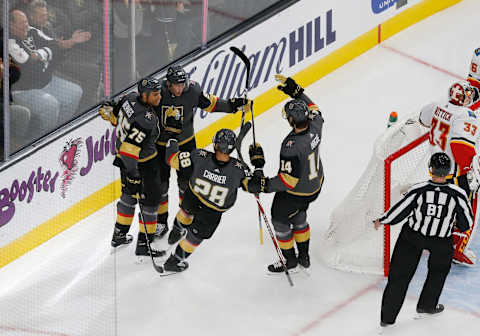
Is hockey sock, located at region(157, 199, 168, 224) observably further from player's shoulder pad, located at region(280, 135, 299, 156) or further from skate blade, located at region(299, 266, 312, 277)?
player's shoulder pad, located at region(280, 135, 299, 156)

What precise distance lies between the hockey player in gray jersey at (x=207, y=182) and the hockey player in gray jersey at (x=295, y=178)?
0.48 ft

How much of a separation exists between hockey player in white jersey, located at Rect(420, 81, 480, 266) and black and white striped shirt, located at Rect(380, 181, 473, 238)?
67cm

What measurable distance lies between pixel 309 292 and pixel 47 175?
1956mm

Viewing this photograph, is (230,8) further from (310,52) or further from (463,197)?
(463,197)

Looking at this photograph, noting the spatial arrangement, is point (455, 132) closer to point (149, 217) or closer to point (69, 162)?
point (149, 217)

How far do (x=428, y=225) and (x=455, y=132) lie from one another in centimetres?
89

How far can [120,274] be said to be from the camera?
6.77m

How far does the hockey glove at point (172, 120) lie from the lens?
22.2ft

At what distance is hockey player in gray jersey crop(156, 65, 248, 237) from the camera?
670 centimetres

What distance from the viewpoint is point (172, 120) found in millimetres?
6797

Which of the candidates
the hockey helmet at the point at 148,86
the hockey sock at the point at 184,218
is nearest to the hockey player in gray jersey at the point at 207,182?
the hockey sock at the point at 184,218

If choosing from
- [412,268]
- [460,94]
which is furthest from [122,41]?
[412,268]

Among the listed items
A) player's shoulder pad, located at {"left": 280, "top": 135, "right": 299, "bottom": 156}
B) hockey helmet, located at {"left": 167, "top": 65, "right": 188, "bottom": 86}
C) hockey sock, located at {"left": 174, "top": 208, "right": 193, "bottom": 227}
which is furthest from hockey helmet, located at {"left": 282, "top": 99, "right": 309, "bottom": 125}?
hockey sock, located at {"left": 174, "top": 208, "right": 193, "bottom": 227}

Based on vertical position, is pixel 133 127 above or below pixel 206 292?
above
